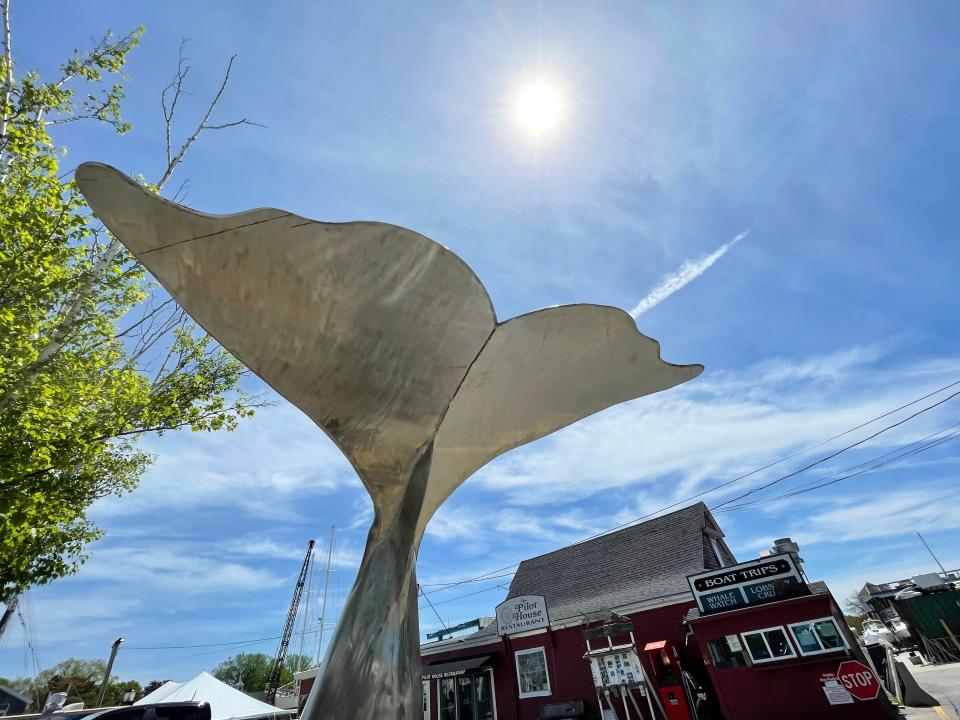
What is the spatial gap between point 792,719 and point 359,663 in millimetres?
10683

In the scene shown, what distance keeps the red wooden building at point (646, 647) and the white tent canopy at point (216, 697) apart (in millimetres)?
4712

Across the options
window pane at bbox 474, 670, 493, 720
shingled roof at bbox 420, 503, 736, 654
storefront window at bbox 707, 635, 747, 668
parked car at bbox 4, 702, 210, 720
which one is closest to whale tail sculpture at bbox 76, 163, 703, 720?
parked car at bbox 4, 702, 210, 720

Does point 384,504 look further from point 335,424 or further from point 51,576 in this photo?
point 51,576

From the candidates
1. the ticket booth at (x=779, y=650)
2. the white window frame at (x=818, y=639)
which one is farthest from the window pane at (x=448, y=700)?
the white window frame at (x=818, y=639)

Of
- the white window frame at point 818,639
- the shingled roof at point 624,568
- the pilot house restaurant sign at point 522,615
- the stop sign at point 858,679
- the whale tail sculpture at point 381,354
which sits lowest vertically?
the stop sign at point 858,679

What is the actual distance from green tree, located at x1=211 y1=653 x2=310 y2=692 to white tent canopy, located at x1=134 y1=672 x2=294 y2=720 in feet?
169

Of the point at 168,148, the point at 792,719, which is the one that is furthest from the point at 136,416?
the point at 792,719

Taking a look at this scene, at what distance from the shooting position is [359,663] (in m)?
2.50

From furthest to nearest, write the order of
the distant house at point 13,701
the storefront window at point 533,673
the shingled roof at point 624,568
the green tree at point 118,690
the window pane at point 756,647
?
the green tree at point 118,690 < the distant house at point 13,701 < the storefront window at point 533,673 < the shingled roof at point 624,568 < the window pane at point 756,647

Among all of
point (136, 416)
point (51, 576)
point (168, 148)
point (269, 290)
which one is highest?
point (168, 148)

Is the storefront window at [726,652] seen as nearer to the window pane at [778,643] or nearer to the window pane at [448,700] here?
the window pane at [778,643]

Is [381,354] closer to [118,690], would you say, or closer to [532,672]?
[532,672]

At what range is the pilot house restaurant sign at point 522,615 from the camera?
13422 millimetres

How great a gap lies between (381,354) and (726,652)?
1107cm
